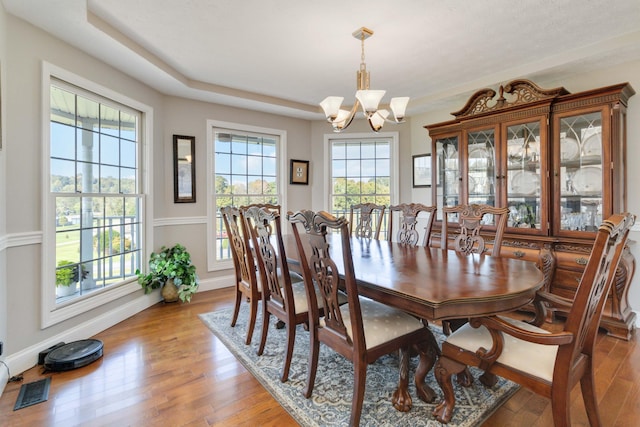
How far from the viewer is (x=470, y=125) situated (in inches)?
139

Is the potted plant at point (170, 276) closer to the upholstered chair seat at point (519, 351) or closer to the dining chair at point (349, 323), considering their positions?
the dining chair at point (349, 323)

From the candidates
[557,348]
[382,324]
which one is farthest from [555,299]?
[382,324]

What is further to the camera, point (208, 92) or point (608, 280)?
point (208, 92)

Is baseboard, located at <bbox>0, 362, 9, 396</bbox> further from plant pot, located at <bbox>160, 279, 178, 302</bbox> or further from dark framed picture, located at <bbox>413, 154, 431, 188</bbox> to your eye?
dark framed picture, located at <bbox>413, 154, 431, 188</bbox>

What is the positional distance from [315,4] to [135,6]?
123 centimetres

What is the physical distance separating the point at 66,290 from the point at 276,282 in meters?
1.84

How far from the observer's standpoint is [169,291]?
354 cm

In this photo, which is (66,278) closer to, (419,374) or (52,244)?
(52,244)

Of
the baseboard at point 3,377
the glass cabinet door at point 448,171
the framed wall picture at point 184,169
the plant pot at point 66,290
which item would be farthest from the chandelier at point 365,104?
the baseboard at point 3,377

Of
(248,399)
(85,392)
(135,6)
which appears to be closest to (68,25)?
(135,6)

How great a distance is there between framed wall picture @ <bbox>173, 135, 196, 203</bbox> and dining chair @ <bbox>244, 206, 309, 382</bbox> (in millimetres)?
1985

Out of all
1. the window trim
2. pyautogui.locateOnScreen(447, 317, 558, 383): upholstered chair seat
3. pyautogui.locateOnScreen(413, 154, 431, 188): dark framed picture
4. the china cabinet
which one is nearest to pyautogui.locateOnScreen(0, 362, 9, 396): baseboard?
pyautogui.locateOnScreen(447, 317, 558, 383): upholstered chair seat

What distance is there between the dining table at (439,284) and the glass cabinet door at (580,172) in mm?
1415

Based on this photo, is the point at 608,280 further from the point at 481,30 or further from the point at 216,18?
the point at 216,18
